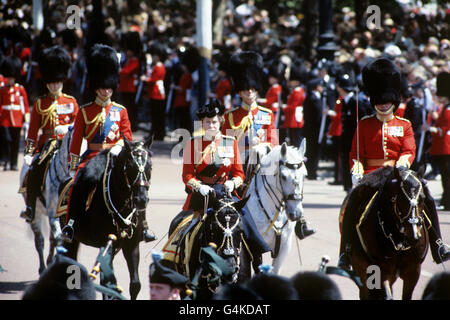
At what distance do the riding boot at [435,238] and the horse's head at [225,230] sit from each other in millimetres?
1772

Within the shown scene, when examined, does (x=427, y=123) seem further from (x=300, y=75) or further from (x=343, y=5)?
(x=343, y=5)

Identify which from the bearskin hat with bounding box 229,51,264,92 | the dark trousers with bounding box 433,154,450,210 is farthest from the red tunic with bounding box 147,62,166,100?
the bearskin hat with bounding box 229,51,264,92

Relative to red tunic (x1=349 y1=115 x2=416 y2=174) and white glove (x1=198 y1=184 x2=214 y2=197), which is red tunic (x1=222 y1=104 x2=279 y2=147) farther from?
white glove (x1=198 y1=184 x2=214 y2=197)

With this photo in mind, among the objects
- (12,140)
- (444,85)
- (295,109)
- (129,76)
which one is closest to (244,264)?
(444,85)

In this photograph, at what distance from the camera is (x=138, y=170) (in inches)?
295

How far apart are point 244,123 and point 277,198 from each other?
6.16 ft

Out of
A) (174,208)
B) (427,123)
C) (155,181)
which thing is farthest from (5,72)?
(427,123)

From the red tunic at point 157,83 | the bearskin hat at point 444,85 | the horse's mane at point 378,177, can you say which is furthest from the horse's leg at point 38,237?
the red tunic at point 157,83

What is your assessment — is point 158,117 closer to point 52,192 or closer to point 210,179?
point 52,192

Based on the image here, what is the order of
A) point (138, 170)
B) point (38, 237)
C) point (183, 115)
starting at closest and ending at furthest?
point (138, 170) → point (38, 237) → point (183, 115)

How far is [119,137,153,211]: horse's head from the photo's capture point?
24.4 ft

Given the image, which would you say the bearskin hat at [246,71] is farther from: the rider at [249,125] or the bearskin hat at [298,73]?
the bearskin hat at [298,73]

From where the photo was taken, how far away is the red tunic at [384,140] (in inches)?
325

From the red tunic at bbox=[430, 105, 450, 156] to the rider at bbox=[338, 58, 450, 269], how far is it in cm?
518
